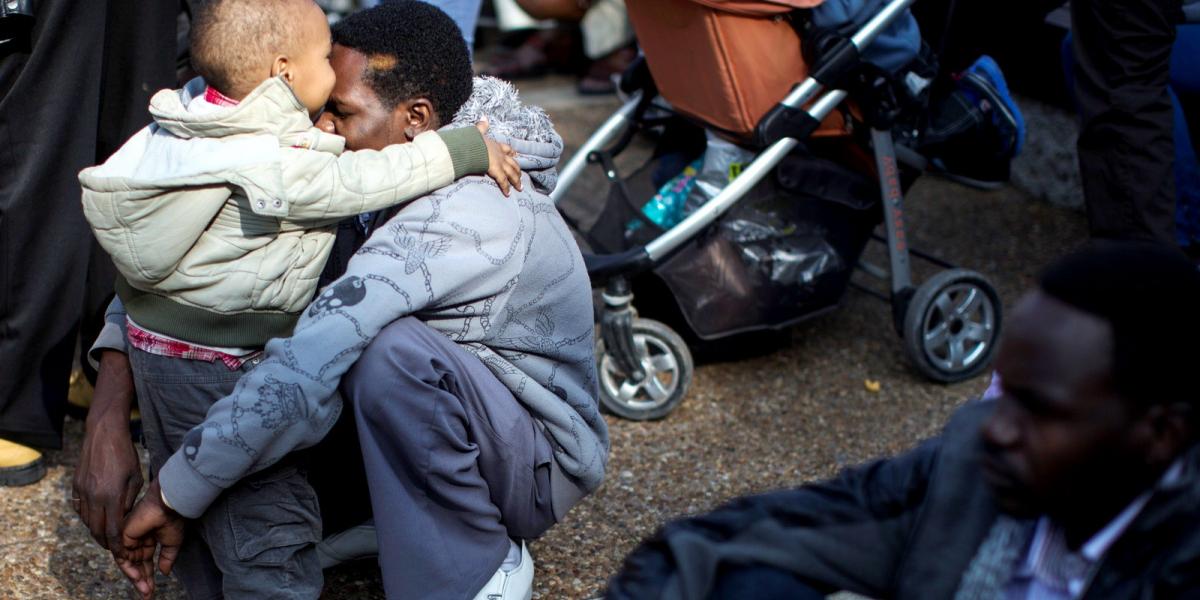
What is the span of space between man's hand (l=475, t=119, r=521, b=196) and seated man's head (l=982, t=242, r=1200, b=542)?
117 centimetres

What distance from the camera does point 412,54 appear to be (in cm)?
238

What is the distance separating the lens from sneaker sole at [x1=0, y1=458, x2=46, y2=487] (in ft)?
10.0

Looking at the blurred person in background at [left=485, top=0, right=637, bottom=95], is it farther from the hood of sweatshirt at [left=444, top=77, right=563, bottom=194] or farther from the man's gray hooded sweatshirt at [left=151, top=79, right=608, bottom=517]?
the man's gray hooded sweatshirt at [left=151, top=79, right=608, bottom=517]

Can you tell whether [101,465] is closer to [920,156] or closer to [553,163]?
[553,163]

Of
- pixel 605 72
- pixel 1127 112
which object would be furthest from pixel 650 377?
pixel 605 72

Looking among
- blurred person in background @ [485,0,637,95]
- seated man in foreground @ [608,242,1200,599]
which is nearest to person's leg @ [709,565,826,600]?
seated man in foreground @ [608,242,1200,599]

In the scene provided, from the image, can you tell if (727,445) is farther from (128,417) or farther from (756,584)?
(756,584)

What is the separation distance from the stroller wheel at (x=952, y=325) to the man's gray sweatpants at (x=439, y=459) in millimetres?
1663

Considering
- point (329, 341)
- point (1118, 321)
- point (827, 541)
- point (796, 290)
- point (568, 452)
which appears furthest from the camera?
point (796, 290)

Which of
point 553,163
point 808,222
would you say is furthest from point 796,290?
point 553,163

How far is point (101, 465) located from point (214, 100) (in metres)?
0.72

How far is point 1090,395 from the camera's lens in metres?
1.35

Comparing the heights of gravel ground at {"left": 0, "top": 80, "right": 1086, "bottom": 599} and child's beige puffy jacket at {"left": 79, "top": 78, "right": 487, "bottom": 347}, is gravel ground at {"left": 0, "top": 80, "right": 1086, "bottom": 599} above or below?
below

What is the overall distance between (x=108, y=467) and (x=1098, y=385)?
180 centimetres
